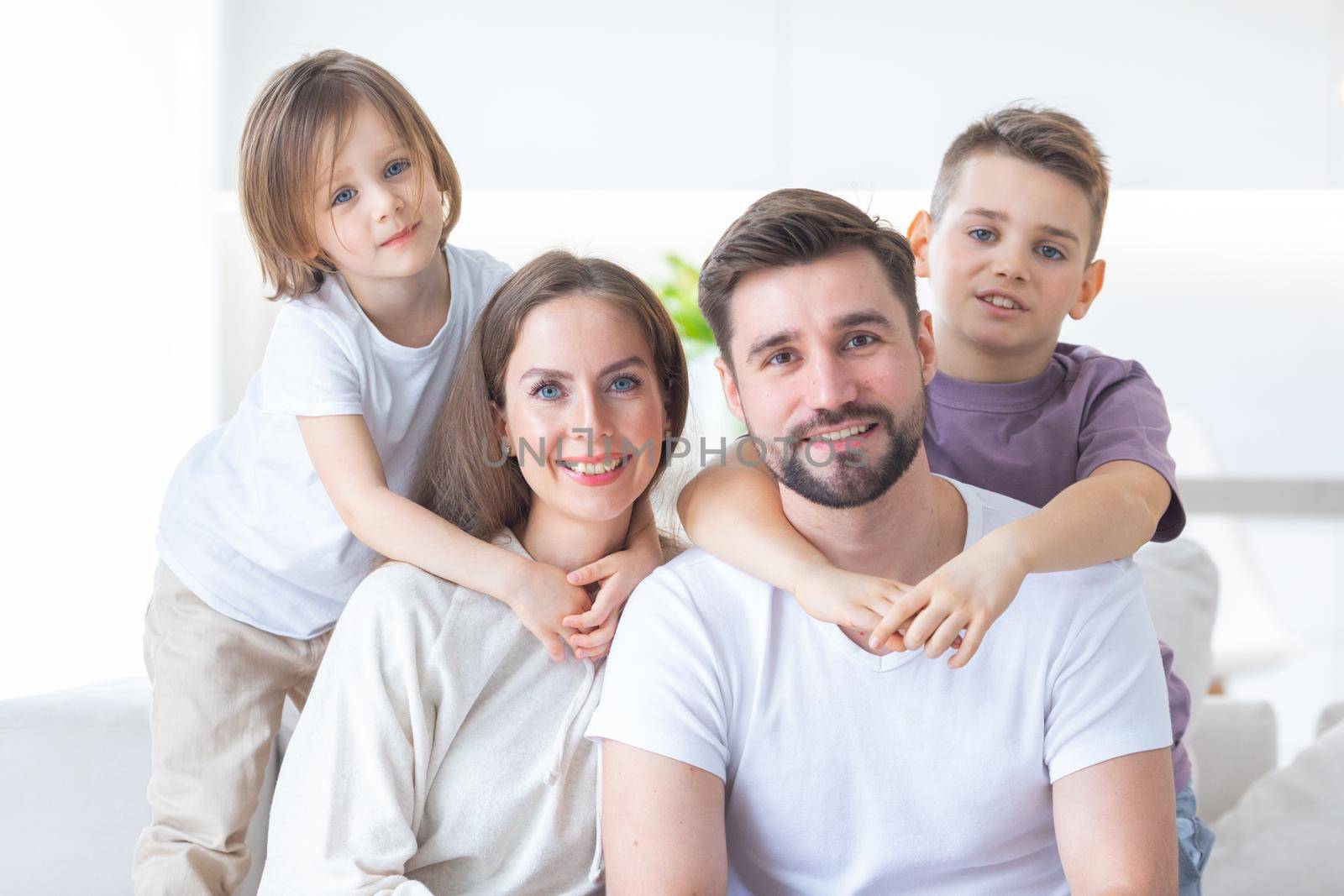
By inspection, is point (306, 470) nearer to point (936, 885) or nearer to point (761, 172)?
point (936, 885)

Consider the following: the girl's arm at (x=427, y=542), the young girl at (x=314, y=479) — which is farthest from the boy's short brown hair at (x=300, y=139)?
the girl's arm at (x=427, y=542)

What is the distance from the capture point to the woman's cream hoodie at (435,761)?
4.25ft

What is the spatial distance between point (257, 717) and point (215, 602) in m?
0.17

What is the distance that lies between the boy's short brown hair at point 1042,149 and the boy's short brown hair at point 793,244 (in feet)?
1.30

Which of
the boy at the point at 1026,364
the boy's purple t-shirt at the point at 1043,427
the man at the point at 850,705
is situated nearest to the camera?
the man at the point at 850,705

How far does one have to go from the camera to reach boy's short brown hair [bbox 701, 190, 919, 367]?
1.38 metres

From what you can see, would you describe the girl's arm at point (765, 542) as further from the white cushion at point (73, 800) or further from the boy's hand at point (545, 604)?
the white cushion at point (73, 800)

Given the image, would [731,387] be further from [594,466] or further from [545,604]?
[545,604]

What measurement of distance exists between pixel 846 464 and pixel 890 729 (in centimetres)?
30

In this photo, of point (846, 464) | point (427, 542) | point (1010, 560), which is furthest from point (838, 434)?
point (427, 542)

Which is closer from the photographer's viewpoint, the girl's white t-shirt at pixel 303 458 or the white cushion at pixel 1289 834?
the girl's white t-shirt at pixel 303 458

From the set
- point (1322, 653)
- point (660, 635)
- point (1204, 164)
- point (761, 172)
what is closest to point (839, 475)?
point (660, 635)

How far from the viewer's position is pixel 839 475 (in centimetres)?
136

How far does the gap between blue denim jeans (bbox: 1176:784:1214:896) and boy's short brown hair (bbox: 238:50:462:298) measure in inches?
52.3
